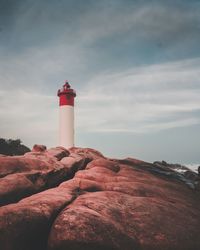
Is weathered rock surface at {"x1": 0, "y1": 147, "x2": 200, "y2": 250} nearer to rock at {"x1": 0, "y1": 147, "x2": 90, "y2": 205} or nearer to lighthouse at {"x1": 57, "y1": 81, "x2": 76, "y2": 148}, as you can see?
rock at {"x1": 0, "y1": 147, "x2": 90, "y2": 205}

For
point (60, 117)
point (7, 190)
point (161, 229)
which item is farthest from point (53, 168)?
point (60, 117)

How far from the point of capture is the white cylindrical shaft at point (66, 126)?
1268 inches

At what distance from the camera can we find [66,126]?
32594 millimetres

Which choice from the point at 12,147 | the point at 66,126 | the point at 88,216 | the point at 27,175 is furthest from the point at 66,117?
the point at 88,216

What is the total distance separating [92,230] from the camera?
9703 millimetres

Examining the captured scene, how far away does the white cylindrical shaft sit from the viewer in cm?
3222

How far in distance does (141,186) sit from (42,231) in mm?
6546

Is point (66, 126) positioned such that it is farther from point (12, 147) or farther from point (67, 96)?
point (12, 147)

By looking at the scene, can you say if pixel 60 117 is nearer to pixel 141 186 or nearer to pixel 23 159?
pixel 23 159

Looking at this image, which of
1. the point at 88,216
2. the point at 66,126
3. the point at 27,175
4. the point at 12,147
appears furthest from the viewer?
the point at 12,147

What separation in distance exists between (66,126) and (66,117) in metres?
0.98

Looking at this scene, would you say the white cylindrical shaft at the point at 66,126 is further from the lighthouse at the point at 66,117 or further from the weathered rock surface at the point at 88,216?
the weathered rock surface at the point at 88,216

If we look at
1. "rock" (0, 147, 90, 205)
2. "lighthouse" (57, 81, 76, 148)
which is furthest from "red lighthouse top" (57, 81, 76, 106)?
"rock" (0, 147, 90, 205)

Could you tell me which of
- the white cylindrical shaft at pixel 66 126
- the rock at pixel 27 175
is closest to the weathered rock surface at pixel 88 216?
the rock at pixel 27 175
